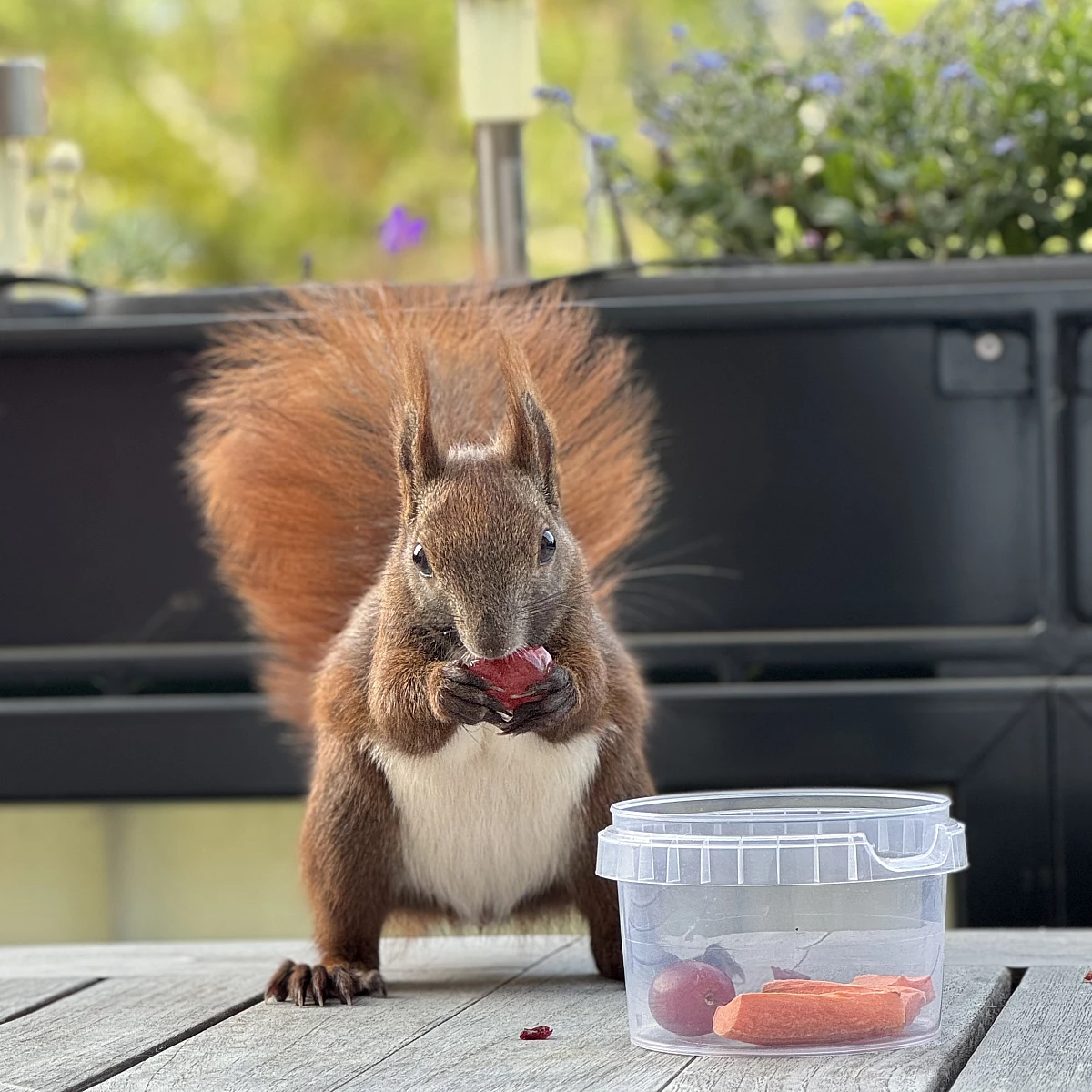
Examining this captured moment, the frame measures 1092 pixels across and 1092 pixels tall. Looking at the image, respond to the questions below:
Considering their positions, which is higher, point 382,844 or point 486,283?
point 486,283

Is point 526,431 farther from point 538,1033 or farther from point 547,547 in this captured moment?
point 538,1033

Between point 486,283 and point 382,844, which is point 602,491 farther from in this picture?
point 382,844

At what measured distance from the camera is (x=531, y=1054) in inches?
51.4

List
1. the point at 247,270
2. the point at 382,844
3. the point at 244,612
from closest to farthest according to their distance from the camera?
the point at 382,844, the point at 244,612, the point at 247,270

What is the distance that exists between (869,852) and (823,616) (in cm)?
102

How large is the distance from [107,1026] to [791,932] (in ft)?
1.83

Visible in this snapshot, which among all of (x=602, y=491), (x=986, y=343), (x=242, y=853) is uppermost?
(x=986, y=343)

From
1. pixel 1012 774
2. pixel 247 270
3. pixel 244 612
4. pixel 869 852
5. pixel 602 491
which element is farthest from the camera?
pixel 247 270

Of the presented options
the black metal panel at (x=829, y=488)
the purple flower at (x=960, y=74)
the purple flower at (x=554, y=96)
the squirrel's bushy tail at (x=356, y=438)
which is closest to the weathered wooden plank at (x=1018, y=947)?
the squirrel's bushy tail at (x=356, y=438)

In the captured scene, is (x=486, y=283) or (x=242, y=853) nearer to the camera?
(x=486, y=283)

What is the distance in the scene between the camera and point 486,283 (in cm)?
192

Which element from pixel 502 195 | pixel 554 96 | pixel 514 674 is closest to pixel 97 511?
pixel 502 195

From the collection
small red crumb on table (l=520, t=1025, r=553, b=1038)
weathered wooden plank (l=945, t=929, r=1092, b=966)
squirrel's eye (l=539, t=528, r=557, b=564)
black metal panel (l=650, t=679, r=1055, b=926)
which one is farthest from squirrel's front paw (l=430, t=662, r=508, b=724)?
black metal panel (l=650, t=679, r=1055, b=926)

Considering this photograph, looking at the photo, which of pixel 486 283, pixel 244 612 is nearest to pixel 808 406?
pixel 486 283
